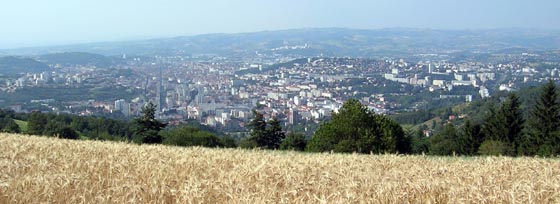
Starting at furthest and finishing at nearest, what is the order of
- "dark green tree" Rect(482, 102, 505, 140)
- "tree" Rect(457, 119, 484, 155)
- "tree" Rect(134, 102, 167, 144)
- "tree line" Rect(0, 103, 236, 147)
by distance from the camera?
"dark green tree" Rect(482, 102, 505, 140) → "tree" Rect(457, 119, 484, 155) → "tree" Rect(134, 102, 167, 144) → "tree line" Rect(0, 103, 236, 147)

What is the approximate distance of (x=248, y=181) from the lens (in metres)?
6.58

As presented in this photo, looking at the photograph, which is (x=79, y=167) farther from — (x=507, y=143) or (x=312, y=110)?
(x=312, y=110)

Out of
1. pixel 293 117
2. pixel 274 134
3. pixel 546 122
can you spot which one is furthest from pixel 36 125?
pixel 293 117

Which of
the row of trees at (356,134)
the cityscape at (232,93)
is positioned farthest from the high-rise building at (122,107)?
the row of trees at (356,134)

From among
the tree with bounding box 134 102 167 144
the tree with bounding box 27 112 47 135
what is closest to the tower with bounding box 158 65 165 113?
the tree with bounding box 27 112 47 135

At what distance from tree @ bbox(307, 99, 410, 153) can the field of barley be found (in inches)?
1013

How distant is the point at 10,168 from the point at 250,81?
18056 cm

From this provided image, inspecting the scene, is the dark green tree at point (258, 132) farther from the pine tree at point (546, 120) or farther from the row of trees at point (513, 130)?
the pine tree at point (546, 120)

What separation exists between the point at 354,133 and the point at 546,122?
26.6 m

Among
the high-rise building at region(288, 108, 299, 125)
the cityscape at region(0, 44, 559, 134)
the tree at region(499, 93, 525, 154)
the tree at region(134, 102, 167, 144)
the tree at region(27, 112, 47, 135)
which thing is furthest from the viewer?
the cityscape at region(0, 44, 559, 134)

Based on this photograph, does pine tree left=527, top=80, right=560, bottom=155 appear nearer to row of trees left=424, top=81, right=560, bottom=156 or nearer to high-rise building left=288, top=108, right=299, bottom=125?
row of trees left=424, top=81, right=560, bottom=156

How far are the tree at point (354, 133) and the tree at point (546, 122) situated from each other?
59.1 ft

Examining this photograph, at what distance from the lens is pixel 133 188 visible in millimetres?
5359

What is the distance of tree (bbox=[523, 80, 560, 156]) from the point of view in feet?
160
